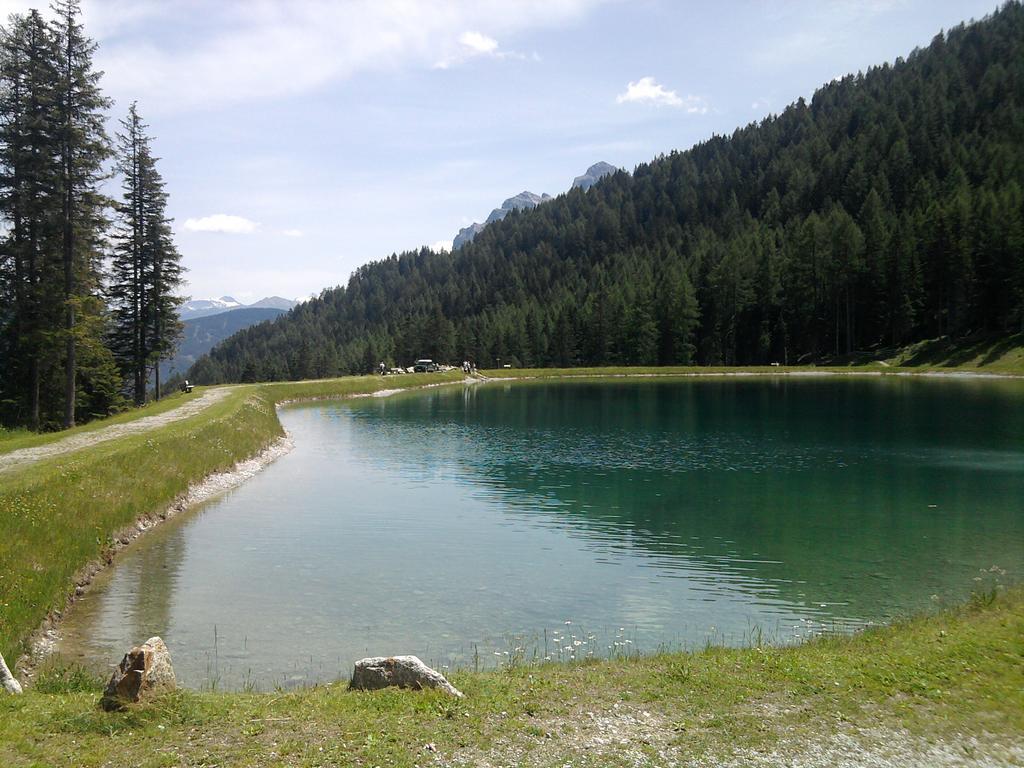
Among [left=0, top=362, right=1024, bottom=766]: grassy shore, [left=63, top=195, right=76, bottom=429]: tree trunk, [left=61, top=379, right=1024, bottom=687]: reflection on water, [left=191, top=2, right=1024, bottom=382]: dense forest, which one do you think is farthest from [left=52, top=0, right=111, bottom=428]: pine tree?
[left=191, top=2, right=1024, bottom=382]: dense forest

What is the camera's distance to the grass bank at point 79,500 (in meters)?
16.2

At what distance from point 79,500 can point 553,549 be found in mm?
15141

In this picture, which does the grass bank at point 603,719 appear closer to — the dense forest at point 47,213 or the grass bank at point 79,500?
the grass bank at point 79,500

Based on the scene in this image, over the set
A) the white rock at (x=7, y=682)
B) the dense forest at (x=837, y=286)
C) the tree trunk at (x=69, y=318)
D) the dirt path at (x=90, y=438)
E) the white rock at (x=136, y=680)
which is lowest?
the white rock at (x=7, y=682)

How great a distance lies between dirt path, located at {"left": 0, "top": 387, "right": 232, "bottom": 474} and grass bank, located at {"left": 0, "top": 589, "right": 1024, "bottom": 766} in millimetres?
17527

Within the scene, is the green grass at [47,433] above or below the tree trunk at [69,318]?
below

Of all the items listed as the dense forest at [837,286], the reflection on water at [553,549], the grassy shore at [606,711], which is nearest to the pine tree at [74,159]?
the reflection on water at [553,549]

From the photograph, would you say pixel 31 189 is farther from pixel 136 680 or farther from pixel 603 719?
pixel 603 719

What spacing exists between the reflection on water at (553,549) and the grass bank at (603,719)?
3.40m

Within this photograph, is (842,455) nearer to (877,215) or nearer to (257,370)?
(877,215)

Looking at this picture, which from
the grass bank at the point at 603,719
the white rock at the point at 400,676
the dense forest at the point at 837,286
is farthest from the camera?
the dense forest at the point at 837,286

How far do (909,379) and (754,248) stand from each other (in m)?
60.6

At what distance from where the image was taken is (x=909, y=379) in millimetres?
104375

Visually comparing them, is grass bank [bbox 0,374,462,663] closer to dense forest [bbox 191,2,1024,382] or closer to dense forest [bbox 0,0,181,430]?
dense forest [bbox 0,0,181,430]
